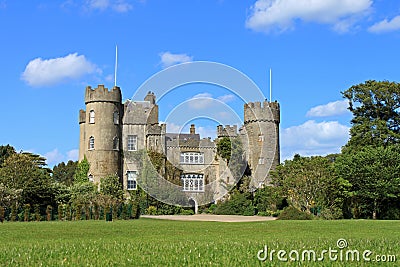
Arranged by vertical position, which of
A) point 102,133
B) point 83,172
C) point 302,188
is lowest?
point 302,188

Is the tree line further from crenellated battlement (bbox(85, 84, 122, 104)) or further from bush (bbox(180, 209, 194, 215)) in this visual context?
crenellated battlement (bbox(85, 84, 122, 104))

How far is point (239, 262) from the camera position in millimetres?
9469

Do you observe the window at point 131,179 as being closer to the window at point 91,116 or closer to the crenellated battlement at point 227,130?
the window at point 91,116

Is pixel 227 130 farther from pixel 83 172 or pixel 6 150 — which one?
pixel 6 150

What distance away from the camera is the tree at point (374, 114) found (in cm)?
4753

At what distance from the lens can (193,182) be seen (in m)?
55.2

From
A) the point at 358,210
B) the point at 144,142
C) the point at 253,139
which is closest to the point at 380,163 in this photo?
the point at 358,210

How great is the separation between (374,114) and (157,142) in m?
19.7

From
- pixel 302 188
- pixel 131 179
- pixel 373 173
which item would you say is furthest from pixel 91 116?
pixel 373 173

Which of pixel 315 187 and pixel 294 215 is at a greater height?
pixel 315 187

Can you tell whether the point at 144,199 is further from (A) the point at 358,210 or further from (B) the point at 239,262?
(B) the point at 239,262

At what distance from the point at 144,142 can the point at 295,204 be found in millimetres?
18205

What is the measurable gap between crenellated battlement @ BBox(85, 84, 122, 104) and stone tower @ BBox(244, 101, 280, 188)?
1330 centimetres

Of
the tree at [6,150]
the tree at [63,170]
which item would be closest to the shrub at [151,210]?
the tree at [6,150]
